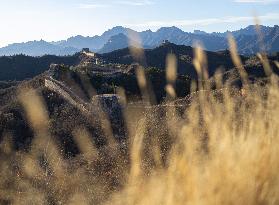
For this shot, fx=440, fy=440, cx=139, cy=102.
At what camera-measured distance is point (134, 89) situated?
4706 centimetres

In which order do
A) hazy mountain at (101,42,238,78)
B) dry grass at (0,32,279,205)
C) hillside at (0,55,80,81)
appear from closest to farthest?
dry grass at (0,32,279,205) < hazy mountain at (101,42,238,78) < hillside at (0,55,80,81)

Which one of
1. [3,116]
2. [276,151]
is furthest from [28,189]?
[3,116]

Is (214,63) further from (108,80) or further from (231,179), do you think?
(231,179)

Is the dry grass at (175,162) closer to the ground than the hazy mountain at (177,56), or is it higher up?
higher up

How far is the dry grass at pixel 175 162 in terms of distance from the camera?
9.82 feet

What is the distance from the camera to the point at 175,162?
3115mm

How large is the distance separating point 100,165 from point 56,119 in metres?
9.77

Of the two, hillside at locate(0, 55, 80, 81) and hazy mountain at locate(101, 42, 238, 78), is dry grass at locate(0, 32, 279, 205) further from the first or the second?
hillside at locate(0, 55, 80, 81)

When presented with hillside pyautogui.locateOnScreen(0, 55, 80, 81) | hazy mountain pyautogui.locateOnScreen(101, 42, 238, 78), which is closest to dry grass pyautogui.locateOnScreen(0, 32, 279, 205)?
hazy mountain pyautogui.locateOnScreen(101, 42, 238, 78)

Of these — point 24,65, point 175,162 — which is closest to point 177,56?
point 24,65

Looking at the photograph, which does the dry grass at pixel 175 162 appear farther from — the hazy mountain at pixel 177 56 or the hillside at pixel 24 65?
the hillside at pixel 24 65

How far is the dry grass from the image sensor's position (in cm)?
299

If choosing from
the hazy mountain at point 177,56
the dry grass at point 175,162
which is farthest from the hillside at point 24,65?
the dry grass at point 175,162

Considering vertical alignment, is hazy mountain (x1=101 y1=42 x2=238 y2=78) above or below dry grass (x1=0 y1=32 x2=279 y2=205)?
below
